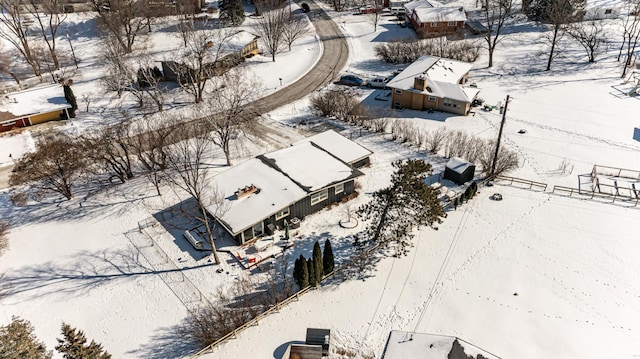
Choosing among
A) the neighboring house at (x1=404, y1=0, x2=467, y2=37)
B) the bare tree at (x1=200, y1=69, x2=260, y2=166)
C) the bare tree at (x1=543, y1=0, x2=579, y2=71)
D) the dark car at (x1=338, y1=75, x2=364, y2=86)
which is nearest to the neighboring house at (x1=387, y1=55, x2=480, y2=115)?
the dark car at (x1=338, y1=75, x2=364, y2=86)

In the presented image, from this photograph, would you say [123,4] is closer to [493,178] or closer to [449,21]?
[449,21]

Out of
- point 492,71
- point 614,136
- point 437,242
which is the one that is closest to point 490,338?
point 437,242

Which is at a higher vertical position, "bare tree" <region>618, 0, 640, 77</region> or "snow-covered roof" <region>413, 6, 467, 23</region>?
"snow-covered roof" <region>413, 6, 467, 23</region>

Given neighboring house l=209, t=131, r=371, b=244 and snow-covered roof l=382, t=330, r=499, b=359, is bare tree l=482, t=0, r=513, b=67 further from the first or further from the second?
snow-covered roof l=382, t=330, r=499, b=359

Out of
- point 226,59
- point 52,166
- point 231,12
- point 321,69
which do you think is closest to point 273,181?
point 52,166

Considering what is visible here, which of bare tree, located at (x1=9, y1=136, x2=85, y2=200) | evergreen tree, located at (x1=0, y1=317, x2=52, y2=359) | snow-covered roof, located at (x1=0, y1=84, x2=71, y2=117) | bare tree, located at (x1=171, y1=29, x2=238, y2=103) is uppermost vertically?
bare tree, located at (x1=171, y1=29, x2=238, y2=103)

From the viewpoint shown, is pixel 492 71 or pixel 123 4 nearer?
pixel 492 71
